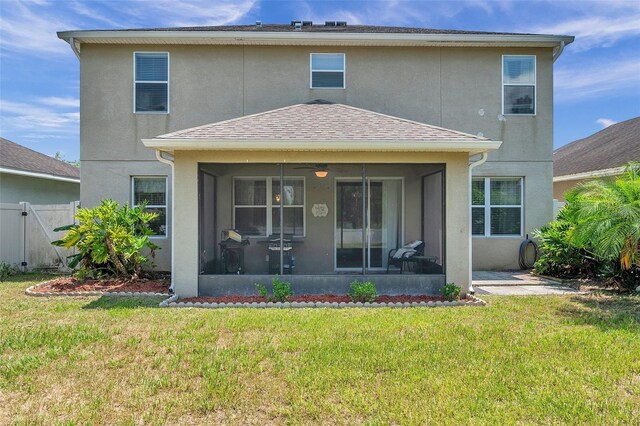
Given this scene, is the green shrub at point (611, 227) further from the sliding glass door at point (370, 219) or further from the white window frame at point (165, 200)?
the white window frame at point (165, 200)

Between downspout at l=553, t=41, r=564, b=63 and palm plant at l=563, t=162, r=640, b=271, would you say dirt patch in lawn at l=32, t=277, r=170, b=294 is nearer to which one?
palm plant at l=563, t=162, r=640, b=271

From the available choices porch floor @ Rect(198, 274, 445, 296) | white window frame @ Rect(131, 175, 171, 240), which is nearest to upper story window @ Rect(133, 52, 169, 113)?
white window frame @ Rect(131, 175, 171, 240)

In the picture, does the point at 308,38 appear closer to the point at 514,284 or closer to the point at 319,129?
the point at 319,129

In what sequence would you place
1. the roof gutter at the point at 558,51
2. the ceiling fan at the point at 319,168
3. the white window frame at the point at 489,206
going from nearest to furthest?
the ceiling fan at the point at 319,168, the roof gutter at the point at 558,51, the white window frame at the point at 489,206

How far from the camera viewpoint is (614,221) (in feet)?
23.0

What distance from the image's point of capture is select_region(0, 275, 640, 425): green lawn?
3402mm

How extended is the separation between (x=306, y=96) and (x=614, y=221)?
7.58 m

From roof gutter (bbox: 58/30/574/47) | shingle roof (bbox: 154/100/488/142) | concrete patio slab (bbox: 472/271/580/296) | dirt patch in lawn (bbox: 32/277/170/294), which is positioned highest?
roof gutter (bbox: 58/30/574/47)

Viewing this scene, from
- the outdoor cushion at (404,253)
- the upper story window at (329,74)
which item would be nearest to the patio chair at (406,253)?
the outdoor cushion at (404,253)

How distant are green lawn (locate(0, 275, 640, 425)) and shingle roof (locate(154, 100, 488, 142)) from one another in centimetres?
316

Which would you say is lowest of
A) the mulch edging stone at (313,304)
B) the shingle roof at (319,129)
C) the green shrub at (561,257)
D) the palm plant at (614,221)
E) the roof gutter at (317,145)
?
the mulch edging stone at (313,304)

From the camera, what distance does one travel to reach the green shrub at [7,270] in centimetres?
977

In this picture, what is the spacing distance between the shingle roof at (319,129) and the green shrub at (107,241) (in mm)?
2274

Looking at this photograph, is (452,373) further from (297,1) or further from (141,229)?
(297,1)
